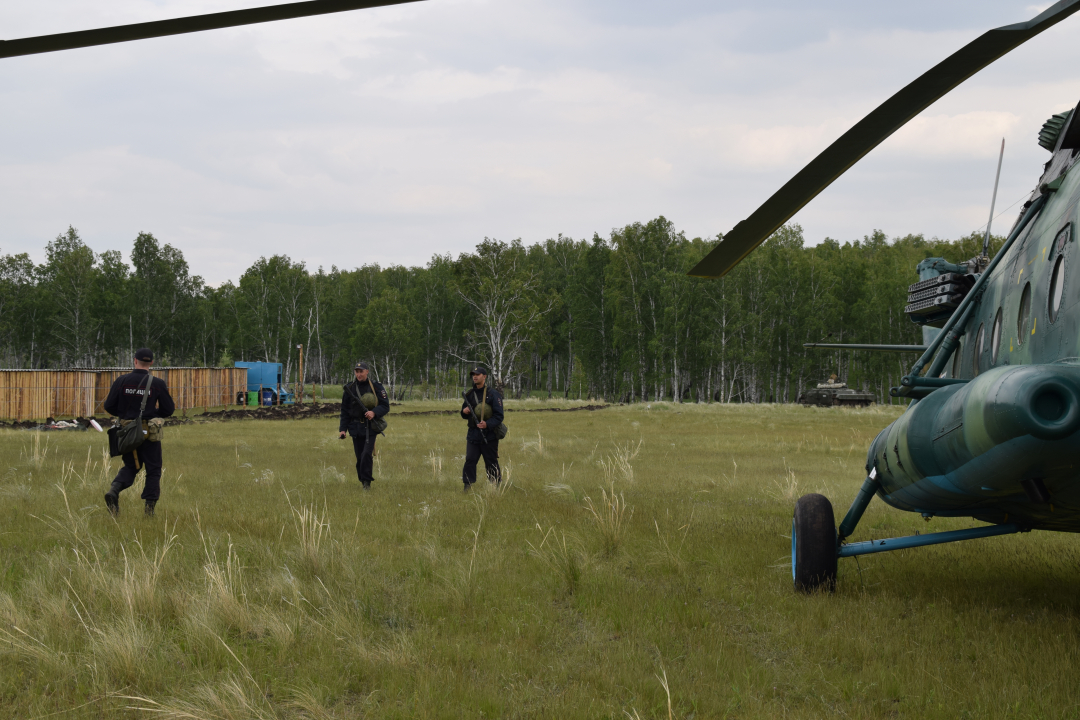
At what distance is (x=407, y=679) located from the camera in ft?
13.6

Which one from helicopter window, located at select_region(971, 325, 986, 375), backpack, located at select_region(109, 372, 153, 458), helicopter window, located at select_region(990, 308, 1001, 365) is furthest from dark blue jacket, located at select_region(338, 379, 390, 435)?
helicopter window, located at select_region(990, 308, 1001, 365)

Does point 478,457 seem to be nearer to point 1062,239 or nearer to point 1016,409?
point 1062,239

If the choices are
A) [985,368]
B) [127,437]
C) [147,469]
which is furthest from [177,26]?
[147,469]

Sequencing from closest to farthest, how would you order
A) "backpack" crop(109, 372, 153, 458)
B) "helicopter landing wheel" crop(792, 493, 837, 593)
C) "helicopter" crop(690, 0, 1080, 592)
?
"helicopter" crop(690, 0, 1080, 592), "helicopter landing wheel" crop(792, 493, 837, 593), "backpack" crop(109, 372, 153, 458)

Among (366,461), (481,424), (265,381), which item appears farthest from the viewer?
(265,381)

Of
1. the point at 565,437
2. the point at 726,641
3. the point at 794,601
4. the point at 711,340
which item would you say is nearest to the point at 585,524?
the point at 794,601

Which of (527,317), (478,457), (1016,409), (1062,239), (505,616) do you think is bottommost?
(505,616)

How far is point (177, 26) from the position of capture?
210 centimetres

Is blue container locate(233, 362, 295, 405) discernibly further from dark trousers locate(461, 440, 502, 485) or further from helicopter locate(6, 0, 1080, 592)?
helicopter locate(6, 0, 1080, 592)

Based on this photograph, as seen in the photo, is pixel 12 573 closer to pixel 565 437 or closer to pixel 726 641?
pixel 726 641

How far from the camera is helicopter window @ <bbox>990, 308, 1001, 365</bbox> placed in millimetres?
4898

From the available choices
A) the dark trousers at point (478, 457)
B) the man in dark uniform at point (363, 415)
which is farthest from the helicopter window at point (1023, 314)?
the man in dark uniform at point (363, 415)

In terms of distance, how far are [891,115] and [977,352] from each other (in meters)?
3.40

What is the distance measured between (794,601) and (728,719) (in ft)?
6.71
